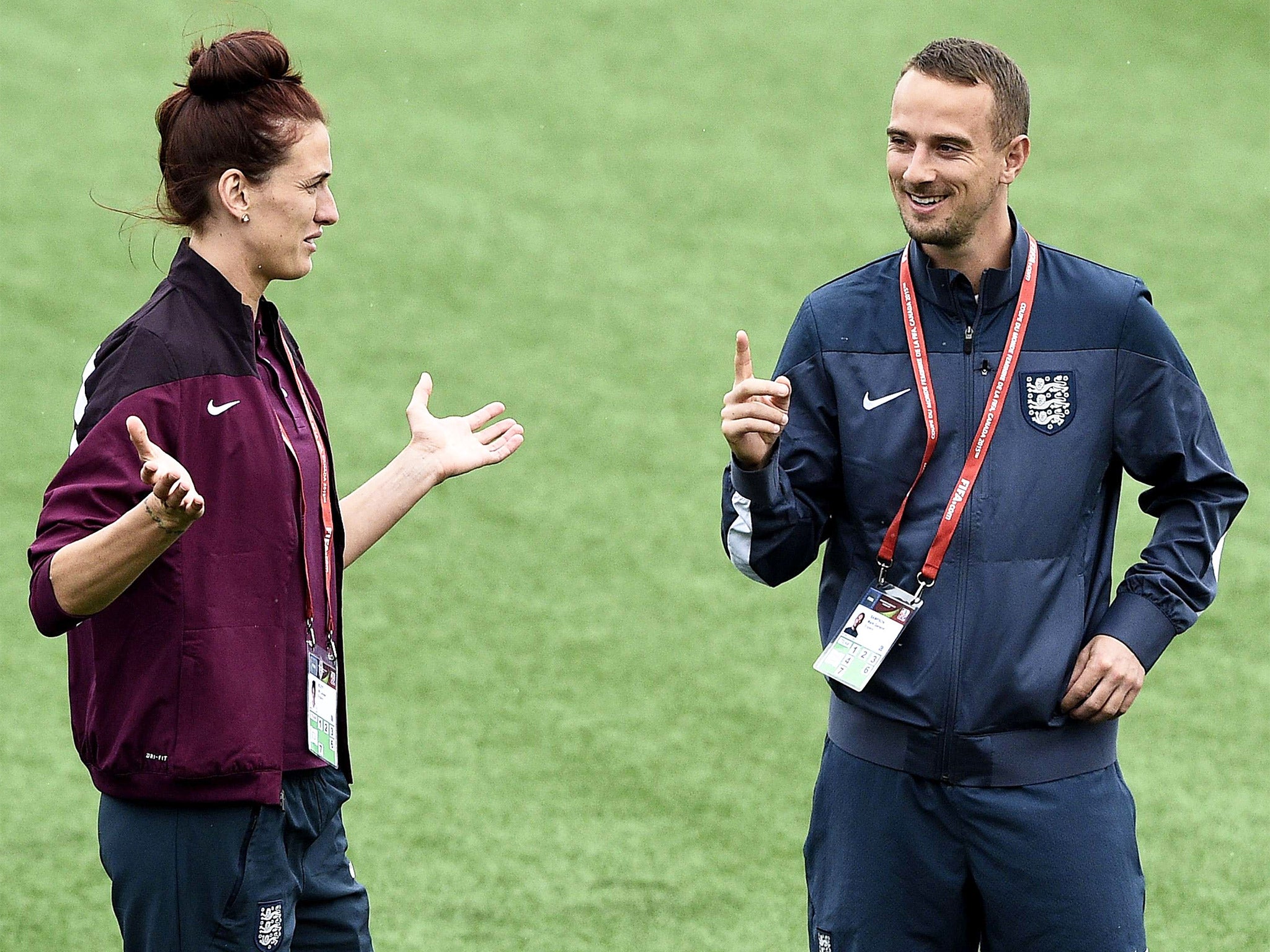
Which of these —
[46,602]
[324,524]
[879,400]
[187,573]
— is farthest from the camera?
[879,400]

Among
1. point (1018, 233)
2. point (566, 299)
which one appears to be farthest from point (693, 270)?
point (1018, 233)

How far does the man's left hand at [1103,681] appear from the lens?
241 cm

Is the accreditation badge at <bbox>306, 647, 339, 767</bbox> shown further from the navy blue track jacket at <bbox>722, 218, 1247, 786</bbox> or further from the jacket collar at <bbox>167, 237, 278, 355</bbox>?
the navy blue track jacket at <bbox>722, 218, 1247, 786</bbox>

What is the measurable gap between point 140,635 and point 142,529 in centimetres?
22

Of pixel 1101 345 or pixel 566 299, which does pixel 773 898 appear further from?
pixel 566 299

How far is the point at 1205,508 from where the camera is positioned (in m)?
2.48

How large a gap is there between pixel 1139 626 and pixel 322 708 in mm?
1136

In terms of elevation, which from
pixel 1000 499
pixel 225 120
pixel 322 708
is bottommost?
pixel 322 708

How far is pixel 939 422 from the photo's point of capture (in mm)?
2475

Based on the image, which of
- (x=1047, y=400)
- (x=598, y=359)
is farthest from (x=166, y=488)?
(x=598, y=359)

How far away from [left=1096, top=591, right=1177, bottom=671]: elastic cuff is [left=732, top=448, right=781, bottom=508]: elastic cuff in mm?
504

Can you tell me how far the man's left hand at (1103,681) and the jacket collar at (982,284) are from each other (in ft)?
1.65

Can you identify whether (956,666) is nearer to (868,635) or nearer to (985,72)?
(868,635)

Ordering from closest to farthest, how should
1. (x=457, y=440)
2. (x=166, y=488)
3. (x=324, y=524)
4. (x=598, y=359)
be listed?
1. (x=166, y=488)
2. (x=324, y=524)
3. (x=457, y=440)
4. (x=598, y=359)
